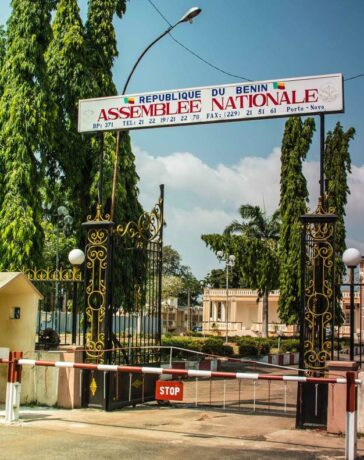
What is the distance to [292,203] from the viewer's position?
129 feet

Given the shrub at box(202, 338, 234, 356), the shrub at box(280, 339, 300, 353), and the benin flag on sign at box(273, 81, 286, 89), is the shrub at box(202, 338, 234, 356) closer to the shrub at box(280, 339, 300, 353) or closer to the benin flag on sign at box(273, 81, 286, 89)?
the shrub at box(280, 339, 300, 353)

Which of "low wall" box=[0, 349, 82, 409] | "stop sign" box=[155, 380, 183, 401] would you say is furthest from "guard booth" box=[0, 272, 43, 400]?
"stop sign" box=[155, 380, 183, 401]

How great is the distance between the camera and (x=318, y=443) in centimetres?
901

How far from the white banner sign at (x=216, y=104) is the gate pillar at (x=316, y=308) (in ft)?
5.89

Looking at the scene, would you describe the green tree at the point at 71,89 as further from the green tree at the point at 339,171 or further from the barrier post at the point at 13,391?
the green tree at the point at 339,171

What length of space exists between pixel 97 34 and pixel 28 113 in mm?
6759

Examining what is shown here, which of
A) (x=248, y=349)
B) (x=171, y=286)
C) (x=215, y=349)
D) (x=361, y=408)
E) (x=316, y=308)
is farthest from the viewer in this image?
(x=171, y=286)

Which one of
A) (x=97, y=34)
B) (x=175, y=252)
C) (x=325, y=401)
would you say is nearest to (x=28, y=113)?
(x=97, y=34)

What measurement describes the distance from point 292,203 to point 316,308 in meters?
29.2

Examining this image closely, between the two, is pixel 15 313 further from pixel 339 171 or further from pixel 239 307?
pixel 239 307

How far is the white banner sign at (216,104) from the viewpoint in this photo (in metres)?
10.8

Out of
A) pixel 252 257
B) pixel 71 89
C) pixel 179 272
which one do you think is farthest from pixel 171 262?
pixel 71 89

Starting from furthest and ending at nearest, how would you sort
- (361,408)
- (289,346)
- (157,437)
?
(289,346)
(361,408)
(157,437)

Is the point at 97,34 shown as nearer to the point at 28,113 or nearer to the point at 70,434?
the point at 28,113
